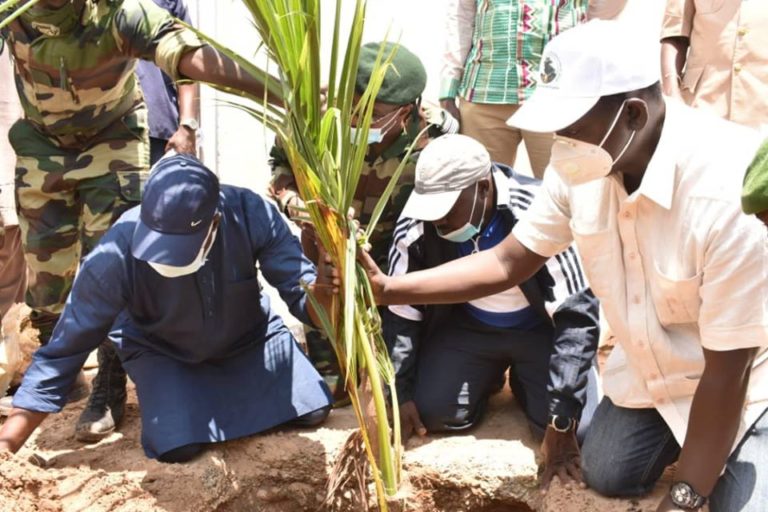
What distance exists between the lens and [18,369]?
4062mm

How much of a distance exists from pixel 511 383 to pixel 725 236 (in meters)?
1.36

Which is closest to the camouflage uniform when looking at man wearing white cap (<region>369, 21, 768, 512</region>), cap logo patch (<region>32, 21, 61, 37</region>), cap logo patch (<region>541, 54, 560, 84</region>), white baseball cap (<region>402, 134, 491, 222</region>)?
cap logo patch (<region>32, 21, 61, 37</region>)

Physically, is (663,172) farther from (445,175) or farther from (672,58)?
(672,58)

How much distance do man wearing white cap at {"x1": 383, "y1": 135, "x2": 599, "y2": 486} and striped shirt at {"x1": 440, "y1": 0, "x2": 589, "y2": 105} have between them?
563 millimetres

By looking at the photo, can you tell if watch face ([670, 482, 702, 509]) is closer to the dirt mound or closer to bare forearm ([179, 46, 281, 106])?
the dirt mound

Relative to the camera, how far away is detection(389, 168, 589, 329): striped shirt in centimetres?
331

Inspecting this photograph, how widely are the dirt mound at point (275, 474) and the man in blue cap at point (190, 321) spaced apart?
79 millimetres

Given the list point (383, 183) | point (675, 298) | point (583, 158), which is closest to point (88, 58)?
point (383, 183)

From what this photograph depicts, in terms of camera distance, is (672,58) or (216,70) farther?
(672,58)

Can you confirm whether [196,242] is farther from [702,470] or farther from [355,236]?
[702,470]

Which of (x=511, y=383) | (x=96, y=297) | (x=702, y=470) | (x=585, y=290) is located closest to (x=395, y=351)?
(x=511, y=383)

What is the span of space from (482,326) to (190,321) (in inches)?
38.1

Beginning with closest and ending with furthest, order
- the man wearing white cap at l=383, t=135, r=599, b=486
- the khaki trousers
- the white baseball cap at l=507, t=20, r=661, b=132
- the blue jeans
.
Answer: the white baseball cap at l=507, t=20, r=661, b=132
the blue jeans
the man wearing white cap at l=383, t=135, r=599, b=486
the khaki trousers

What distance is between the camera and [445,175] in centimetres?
328
